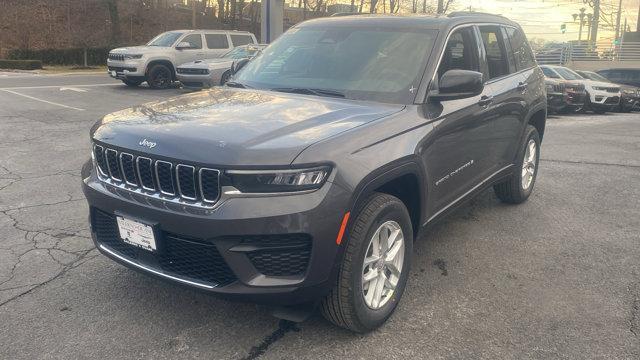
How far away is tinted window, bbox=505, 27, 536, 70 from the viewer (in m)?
5.31

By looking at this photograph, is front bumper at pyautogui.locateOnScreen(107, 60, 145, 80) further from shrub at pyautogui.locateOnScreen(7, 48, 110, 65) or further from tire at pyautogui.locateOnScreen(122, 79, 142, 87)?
shrub at pyautogui.locateOnScreen(7, 48, 110, 65)

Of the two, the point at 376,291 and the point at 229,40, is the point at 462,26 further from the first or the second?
the point at 229,40

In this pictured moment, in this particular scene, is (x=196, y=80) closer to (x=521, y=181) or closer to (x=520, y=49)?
(x=520, y=49)

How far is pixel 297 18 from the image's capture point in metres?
50.8

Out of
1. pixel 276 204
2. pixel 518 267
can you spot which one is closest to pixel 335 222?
pixel 276 204

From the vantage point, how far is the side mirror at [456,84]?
3.52 metres

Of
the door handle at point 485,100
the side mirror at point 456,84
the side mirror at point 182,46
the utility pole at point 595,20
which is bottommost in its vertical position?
the door handle at point 485,100

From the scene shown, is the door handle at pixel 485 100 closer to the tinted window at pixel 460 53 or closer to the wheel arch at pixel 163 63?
the tinted window at pixel 460 53

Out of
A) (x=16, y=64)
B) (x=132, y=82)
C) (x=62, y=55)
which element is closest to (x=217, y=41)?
(x=132, y=82)

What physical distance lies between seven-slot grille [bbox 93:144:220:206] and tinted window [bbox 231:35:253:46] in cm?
1649

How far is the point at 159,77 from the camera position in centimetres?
1744

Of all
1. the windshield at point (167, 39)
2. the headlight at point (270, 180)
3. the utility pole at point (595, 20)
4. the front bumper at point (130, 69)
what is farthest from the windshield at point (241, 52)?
the utility pole at point (595, 20)

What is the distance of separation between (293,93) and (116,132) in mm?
1259

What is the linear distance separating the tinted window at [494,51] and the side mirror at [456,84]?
119cm
